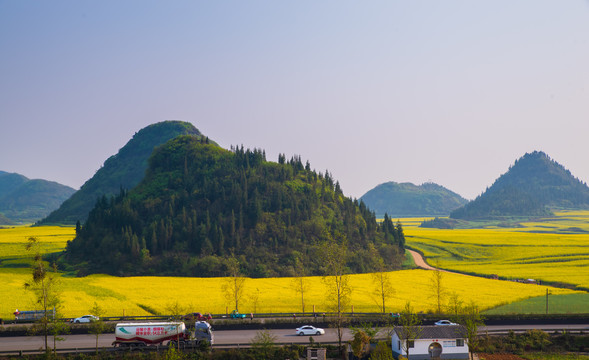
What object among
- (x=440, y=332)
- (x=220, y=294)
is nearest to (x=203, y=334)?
(x=440, y=332)

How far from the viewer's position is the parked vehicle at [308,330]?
68.2m

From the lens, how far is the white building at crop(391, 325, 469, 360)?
199ft

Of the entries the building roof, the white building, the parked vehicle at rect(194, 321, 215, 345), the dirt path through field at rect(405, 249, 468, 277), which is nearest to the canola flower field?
the parked vehicle at rect(194, 321, 215, 345)

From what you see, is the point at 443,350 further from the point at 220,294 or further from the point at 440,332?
the point at 220,294

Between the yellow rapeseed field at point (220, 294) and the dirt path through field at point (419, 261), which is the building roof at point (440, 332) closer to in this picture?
the yellow rapeseed field at point (220, 294)

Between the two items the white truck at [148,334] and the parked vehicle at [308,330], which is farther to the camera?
the parked vehicle at [308,330]

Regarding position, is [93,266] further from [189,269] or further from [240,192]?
[240,192]

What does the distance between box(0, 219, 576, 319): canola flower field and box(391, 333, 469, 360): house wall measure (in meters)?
25.7

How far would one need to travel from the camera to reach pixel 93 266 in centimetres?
14488

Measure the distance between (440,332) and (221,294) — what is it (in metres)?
53.2

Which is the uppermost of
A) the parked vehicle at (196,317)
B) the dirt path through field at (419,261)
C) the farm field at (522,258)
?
the parked vehicle at (196,317)

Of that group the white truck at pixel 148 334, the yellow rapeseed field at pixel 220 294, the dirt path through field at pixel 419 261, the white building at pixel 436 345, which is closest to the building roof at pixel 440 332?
the white building at pixel 436 345

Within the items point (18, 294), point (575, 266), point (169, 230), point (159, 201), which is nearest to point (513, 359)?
point (18, 294)

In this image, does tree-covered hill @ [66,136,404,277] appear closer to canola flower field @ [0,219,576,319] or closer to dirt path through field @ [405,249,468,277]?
dirt path through field @ [405,249,468,277]
